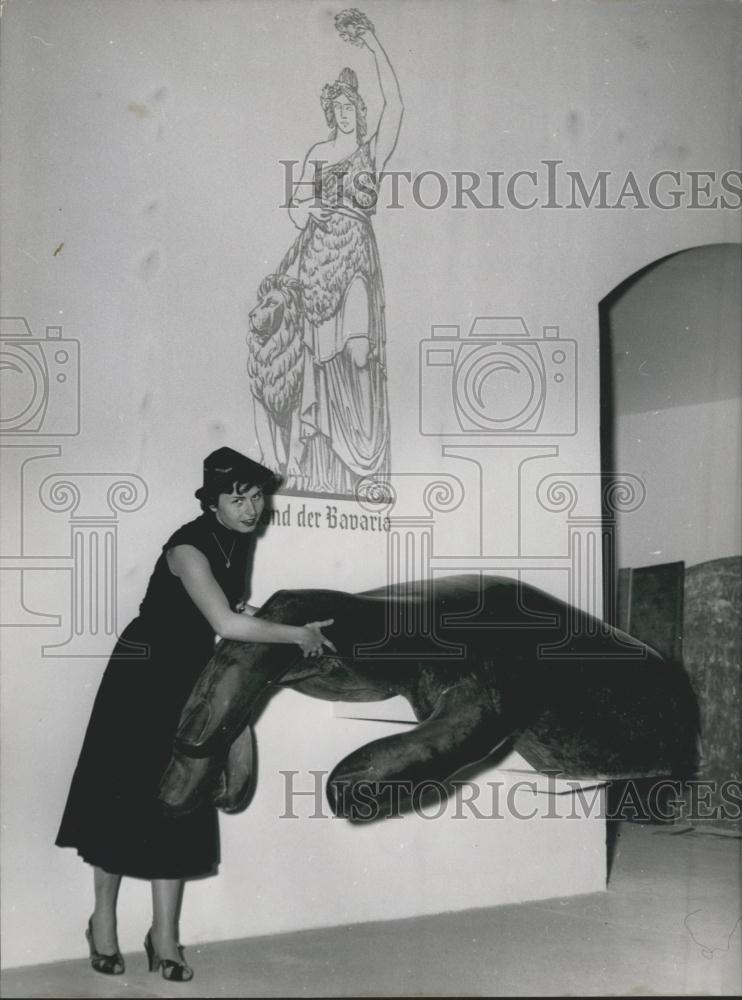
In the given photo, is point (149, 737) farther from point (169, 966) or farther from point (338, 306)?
point (338, 306)

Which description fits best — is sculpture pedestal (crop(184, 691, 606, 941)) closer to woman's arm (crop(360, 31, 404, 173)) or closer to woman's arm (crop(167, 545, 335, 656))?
woman's arm (crop(167, 545, 335, 656))

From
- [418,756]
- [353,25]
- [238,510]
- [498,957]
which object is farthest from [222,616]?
[353,25]

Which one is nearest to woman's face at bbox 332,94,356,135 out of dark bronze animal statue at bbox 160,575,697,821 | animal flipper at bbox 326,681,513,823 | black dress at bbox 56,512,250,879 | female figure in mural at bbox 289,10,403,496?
female figure in mural at bbox 289,10,403,496

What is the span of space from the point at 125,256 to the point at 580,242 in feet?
3.71

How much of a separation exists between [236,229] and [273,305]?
20 cm

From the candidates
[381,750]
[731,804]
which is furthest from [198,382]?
[731,804]

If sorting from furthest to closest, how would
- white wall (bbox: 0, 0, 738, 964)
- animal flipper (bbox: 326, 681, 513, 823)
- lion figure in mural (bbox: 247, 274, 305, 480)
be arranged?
1. lion figure in mural (bbox: 247, 274, 305, 480)
2. white wall (bbox: 0, 0, 738, 964)
3. animal flipper (bbox: 326, 681, 513, 823)

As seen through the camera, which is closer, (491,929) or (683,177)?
(491,929)

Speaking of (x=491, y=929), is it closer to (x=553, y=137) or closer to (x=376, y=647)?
(x=376, y=647)

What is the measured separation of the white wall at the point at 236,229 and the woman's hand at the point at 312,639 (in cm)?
19

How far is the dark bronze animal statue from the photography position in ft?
8.67

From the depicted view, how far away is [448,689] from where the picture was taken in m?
2.73

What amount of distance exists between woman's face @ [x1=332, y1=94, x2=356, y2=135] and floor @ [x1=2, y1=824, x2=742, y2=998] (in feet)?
6.19

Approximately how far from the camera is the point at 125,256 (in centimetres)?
273
